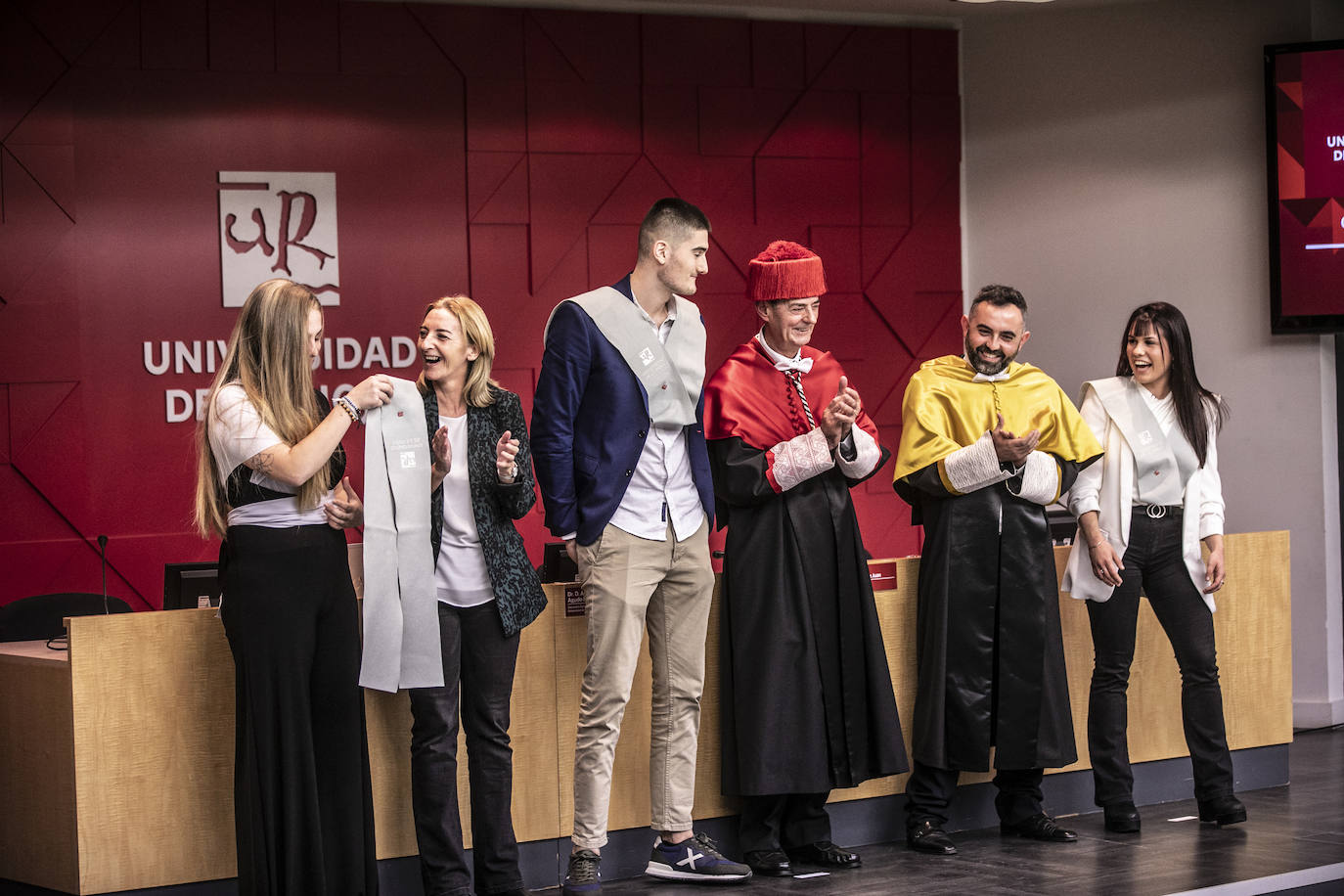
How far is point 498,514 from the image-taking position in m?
4.00

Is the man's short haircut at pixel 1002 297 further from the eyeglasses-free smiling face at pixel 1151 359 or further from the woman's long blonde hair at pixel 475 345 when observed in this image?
the woman's long blonde hair at pixel 475 345

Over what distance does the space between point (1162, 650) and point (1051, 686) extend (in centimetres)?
81

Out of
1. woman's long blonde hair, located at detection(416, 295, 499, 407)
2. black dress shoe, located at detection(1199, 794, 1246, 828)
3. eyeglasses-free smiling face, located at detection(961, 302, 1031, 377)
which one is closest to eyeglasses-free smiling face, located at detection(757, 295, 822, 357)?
eyeglasses-free smiling face, located at detection(961, 302, 1031, 377)

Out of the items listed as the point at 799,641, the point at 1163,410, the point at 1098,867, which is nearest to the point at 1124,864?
the point at 1098,867

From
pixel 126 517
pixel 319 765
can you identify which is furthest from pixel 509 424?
pixel 126 517

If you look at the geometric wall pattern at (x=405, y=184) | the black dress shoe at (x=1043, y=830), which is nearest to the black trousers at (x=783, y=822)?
the black dress shoe at (x=1043, y=830)

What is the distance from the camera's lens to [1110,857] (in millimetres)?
4441

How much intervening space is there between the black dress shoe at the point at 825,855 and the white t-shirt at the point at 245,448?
1.83 meters

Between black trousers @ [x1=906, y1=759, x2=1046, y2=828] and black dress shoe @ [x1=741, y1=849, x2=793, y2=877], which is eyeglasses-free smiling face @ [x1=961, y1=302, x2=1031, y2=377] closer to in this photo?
black trousers @ [x1=906, y1=759, x2=1046, y2=828]

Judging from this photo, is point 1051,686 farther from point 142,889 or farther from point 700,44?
point 700,44

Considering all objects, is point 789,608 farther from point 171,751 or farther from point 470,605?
point 171,751

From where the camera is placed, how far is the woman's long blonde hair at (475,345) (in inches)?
157

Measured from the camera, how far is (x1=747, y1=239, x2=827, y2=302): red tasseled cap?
4.41 m

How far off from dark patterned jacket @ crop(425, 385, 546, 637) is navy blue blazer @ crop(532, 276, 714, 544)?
0.30ft
